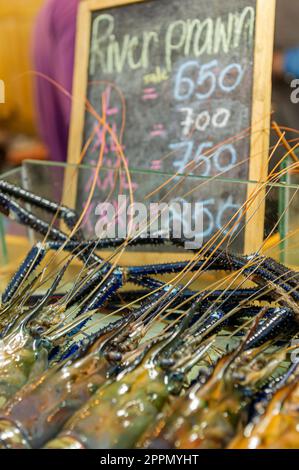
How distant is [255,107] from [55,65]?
1053 millimetres

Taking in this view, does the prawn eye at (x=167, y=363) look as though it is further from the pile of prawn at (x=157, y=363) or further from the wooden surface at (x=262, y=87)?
the wooden surface at (x=262, y=87)

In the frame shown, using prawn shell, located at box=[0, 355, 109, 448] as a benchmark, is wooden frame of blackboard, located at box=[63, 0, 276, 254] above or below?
above

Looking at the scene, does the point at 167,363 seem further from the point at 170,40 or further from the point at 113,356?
the point at 170,40

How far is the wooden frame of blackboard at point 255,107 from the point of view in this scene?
126cm

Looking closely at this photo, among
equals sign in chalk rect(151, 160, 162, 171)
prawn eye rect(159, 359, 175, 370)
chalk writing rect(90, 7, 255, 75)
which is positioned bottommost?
prawn eye rect(159, 359, 175, 370)

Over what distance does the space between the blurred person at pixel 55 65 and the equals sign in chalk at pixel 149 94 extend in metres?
0.52

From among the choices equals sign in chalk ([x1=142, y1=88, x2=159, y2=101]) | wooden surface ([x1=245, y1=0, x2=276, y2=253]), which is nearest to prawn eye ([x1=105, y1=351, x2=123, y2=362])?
wooden surface ([x1=245, y1=0, x2=276, y2=253])

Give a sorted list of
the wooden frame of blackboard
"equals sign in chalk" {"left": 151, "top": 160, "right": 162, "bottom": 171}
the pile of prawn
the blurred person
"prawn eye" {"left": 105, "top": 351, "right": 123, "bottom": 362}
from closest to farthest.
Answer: the pile of prawn < "prawn eye" {"left": 105, "top": 351, "right": 123, "bottom": 362} < the wooden frame of blackboard < "equals sign in chalk" {"left": 151, "top": 160, "right": 162, "bottom": 171} < the blurred person

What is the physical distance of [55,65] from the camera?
2201 mm

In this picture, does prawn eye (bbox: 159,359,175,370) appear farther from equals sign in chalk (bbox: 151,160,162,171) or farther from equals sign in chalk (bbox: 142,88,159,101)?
equals sign in chalk (bbox: 142,88,159,101)

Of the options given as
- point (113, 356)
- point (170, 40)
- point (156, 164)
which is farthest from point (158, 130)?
point (113, 356)

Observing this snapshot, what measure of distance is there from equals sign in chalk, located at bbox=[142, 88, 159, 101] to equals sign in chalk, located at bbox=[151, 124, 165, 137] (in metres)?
0.09

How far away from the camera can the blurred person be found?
2.11 metres

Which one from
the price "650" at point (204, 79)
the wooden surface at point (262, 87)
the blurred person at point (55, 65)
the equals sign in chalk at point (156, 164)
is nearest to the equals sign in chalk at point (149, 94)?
the price "650" at point (204, 79)
